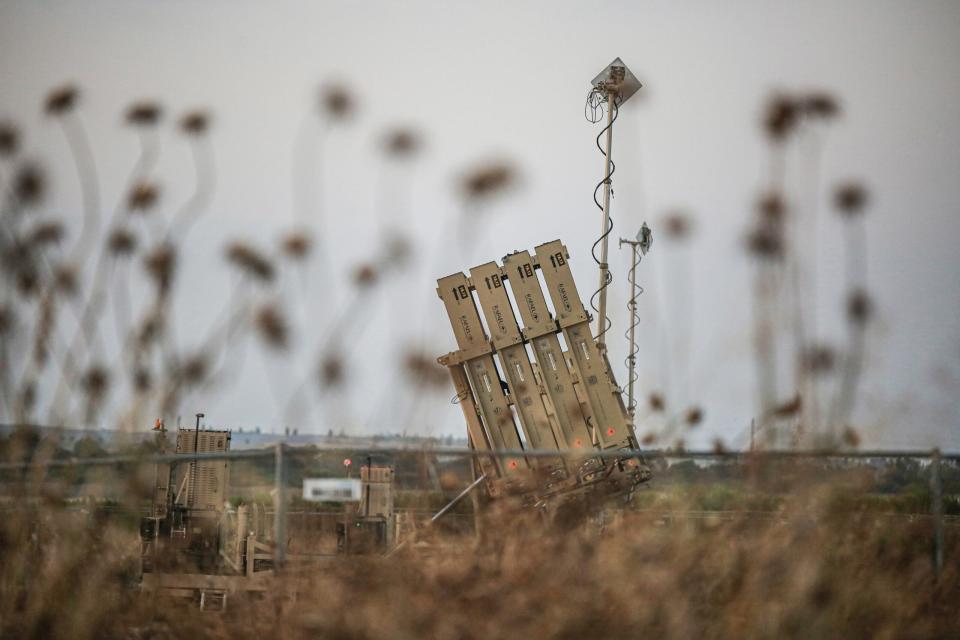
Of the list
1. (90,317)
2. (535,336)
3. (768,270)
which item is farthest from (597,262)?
(90,317)

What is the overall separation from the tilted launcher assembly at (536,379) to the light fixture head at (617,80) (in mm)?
3116

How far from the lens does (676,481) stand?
9.12 meters

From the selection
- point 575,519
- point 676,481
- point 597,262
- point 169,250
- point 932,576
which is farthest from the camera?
point 597,262

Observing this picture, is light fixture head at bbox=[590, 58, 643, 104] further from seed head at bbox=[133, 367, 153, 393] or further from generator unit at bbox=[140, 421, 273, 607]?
seed head at bbox=[133, 367, 153, 393]

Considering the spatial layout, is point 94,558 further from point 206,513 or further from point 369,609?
point 206,513

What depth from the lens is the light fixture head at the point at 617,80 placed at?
13047mm

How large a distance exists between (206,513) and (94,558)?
4.69 metres

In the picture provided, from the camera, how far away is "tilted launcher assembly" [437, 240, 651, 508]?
1099 cm

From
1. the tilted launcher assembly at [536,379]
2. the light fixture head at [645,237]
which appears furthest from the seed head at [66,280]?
the light fixture head at [645,237]

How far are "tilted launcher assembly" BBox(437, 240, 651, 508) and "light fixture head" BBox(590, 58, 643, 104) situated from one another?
10.2 feet

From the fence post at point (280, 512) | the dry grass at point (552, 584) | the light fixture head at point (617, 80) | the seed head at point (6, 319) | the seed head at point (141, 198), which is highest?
the light fixture head at point (617, 80)

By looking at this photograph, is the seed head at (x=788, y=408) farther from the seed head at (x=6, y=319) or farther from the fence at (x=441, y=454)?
the seed head at (x=6, y=319)

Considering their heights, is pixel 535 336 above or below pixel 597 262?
below

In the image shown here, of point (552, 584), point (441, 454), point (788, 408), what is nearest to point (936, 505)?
point (788, 408)
